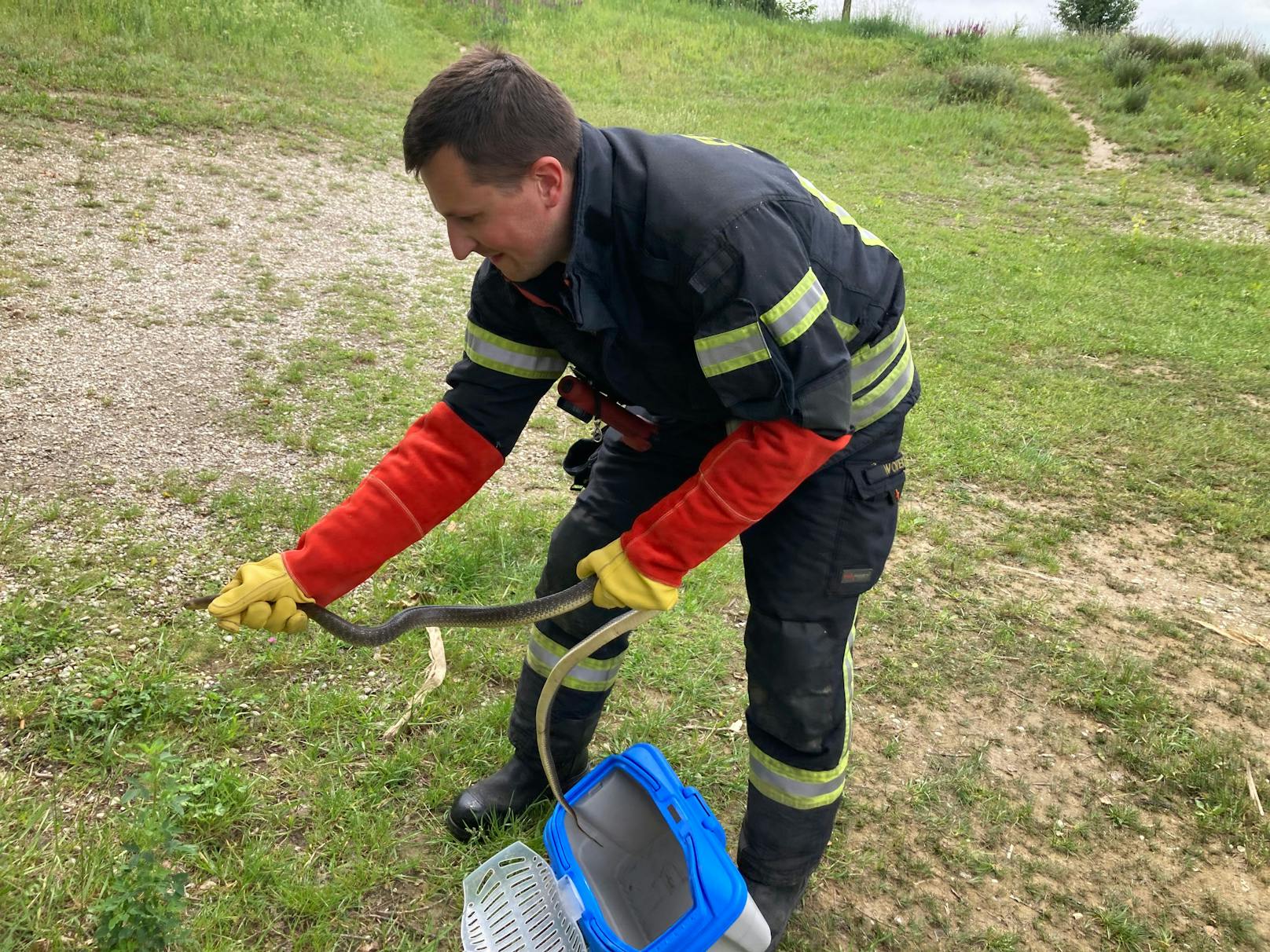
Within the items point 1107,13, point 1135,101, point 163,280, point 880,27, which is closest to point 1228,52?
point 1135,101

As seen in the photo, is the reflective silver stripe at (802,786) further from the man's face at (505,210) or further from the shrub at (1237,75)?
the shrub at (1237,75)

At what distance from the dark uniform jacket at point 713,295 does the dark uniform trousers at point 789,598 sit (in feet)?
0.49

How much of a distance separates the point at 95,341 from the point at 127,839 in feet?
11.4

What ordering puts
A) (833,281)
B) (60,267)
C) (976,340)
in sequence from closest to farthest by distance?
(833,281)
(60,267)
(976,340)

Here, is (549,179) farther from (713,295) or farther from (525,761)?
(525,761)

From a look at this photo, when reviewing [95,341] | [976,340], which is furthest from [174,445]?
[976,340]

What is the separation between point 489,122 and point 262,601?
1.09m

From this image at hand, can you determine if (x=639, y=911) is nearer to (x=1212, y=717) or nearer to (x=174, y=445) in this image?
(x=1212, y=717)

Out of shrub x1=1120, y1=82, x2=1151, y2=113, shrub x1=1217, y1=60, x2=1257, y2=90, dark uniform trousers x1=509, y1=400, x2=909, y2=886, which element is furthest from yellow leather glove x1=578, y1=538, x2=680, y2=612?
shrub x1=1217, y1=60, x2=1257, y2=90

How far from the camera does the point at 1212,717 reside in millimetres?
3178

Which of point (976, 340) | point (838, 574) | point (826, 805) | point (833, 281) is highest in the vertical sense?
point (833, 281)

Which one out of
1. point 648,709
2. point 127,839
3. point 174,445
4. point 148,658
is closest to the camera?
point 127,839

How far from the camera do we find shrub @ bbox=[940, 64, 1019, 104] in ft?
52.3

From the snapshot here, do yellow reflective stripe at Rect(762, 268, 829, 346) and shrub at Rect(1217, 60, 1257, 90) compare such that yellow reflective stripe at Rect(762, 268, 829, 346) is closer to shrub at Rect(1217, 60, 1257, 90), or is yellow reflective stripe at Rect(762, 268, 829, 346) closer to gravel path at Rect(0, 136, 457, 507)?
gravel path at Rect(0, 136, 457, 507)
